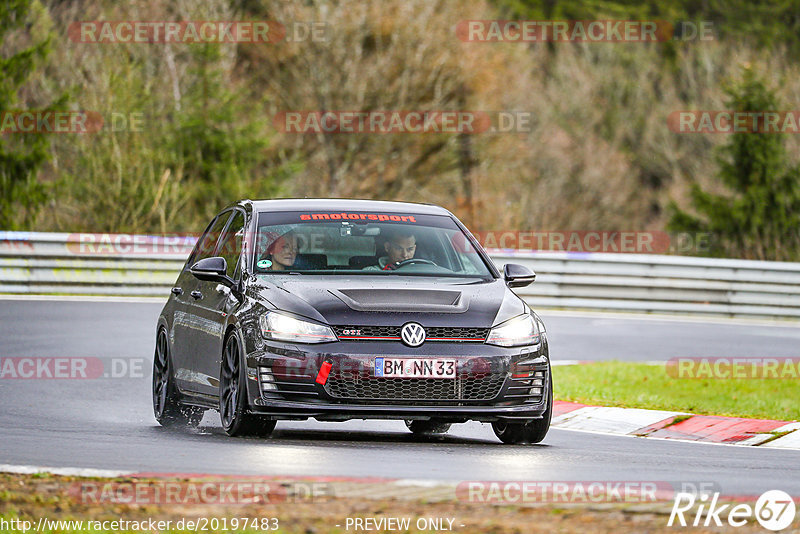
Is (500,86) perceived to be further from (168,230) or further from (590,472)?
(590,472)

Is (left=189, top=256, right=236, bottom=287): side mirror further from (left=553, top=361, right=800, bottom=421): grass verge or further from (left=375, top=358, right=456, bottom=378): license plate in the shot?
(left=553, top=361, right=800, bottom=421): grass verge

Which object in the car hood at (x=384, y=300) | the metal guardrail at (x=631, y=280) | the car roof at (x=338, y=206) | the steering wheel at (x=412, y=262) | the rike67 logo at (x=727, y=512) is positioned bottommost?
the metal guardrail at (x=631, y=280)

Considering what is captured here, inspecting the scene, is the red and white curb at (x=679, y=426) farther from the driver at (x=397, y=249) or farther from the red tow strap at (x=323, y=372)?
the red tow strap at (x=323, y=372)

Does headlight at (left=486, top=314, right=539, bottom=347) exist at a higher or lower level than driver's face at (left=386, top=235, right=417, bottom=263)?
lower

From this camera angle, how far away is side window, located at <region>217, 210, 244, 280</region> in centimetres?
1099

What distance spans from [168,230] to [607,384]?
16.0 m

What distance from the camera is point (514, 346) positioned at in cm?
995

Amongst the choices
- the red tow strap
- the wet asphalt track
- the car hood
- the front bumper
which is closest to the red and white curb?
the wet asphalt track

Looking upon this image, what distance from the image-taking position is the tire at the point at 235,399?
9930 mm

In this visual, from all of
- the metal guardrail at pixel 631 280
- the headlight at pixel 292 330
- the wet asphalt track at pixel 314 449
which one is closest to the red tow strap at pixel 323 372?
the headlight at pixel 292 330

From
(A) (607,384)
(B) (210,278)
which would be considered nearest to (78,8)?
(A) (607,384)

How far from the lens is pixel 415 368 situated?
380 inches

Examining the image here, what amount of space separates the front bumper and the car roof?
1.63 m

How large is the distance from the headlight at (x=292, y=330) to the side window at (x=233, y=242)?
1064 mm
